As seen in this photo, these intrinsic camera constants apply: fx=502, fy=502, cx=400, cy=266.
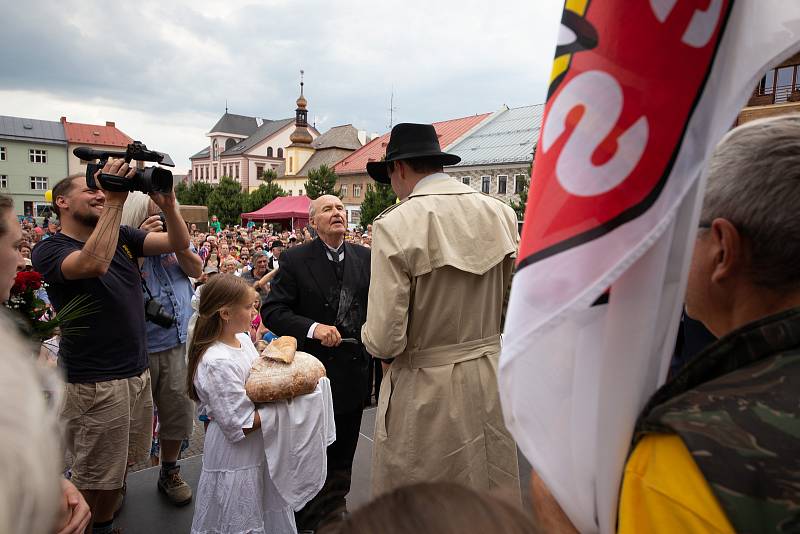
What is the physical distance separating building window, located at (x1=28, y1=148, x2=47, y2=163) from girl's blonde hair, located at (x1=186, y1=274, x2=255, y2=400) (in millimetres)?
68272

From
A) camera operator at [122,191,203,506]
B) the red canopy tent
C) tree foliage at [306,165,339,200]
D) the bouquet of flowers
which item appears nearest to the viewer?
→ the bouquet of flowers

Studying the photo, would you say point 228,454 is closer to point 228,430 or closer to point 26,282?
point 228,430

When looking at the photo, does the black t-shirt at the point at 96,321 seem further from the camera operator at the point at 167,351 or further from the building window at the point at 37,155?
the building window at the point at 37,155

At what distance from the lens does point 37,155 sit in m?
56.9

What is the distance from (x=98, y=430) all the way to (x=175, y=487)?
41.2 inches

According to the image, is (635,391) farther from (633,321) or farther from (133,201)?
(133,201)

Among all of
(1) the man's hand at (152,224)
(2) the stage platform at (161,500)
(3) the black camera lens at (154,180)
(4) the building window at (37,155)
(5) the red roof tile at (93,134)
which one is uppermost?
(5) the red roof tile at (93,134)

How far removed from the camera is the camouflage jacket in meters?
0.69

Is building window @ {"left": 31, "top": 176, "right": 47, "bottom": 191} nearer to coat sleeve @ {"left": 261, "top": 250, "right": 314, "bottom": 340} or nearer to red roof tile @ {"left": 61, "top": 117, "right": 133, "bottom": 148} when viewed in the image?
red roof tile @ {"left": 61, "top": 117, "right": 133, "bottom": 148}

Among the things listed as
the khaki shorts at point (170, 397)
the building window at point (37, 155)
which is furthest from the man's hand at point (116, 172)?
the building window at point (37, 155)

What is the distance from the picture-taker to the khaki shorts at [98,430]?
8.86 ft

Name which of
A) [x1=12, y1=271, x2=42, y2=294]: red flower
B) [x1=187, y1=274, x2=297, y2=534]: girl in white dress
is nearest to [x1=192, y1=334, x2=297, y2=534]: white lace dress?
[x1=187, y1=274, x2=297, y2=534]: girl in white dress

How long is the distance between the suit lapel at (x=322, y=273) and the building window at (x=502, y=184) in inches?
1405

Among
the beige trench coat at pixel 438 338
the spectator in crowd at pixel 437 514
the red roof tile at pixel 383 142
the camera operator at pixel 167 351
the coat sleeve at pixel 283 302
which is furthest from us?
the red roof tile at pixel 383 142
